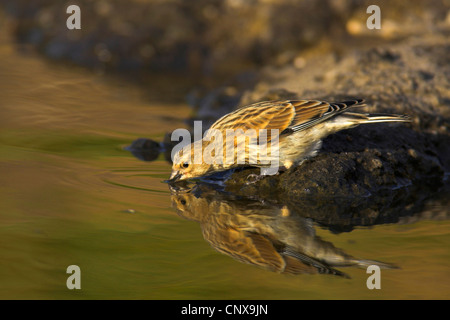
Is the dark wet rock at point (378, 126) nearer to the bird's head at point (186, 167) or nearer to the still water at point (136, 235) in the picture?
the bird's head at point (186, 167)

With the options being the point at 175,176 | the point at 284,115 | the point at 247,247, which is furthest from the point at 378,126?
the point at 247,247

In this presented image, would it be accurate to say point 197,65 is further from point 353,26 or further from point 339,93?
point 339,93

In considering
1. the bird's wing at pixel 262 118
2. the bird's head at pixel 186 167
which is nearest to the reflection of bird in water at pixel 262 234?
the bird's head at pixel 186 167

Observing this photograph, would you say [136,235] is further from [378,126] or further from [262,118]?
[378,126]

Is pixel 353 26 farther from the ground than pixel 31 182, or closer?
farther from the ground
